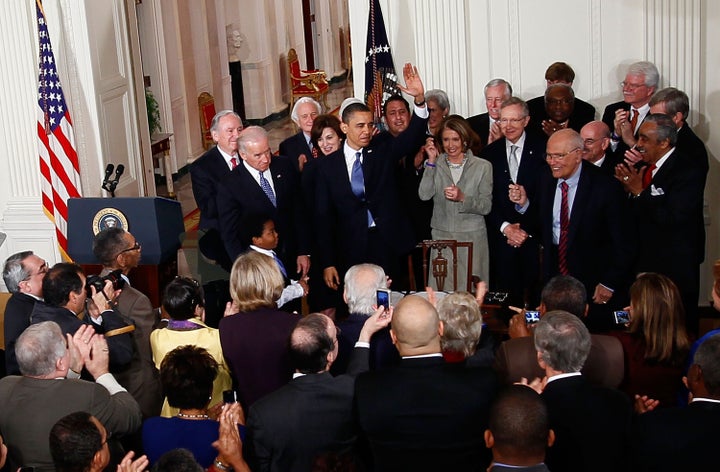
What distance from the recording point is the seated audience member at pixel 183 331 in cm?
478

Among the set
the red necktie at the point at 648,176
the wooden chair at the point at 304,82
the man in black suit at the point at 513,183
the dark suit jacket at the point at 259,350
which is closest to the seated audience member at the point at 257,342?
the dark suit jacket at the point at 259,350

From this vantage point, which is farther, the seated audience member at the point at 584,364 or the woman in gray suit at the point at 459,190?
the woman in gray suit at the point at 459,190

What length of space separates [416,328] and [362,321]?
0.81 m

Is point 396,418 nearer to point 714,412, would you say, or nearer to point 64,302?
point 714,412

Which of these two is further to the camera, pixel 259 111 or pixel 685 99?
pixel 259 111

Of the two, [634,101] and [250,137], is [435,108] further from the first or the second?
[250,137]

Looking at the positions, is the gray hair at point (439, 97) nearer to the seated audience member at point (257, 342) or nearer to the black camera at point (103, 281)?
the black camera at point (103, 281)

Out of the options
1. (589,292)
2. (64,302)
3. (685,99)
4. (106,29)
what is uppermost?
(106,29)

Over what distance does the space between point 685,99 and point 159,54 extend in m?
8.06

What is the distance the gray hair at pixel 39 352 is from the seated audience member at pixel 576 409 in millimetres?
2033

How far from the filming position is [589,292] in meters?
6.38

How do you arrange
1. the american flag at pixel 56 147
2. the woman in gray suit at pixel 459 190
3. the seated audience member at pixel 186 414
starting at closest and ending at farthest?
1. the seated audience member at pixel 186 414
2. the woman in gray suit at pixel 459 190
3. the american flag at pixel 56 147

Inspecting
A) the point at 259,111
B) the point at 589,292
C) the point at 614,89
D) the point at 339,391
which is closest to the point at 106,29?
the point at 614,89

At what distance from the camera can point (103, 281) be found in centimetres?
521
